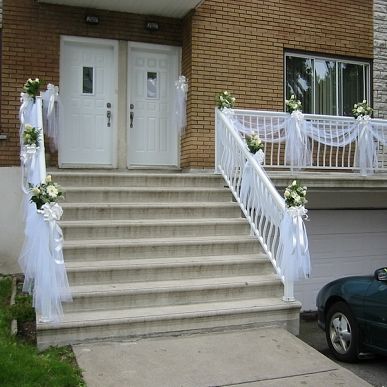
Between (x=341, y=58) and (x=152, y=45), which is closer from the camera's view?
(x=152, y=45)

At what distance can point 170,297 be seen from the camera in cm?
545

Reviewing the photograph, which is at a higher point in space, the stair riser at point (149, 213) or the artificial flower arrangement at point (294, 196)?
the artificial flower arrangement at point (294, 196)

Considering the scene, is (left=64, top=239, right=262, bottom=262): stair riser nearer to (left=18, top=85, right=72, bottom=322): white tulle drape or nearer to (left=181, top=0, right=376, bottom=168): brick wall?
(left=18, top=85, right=72, bottom=322): white tulle drape

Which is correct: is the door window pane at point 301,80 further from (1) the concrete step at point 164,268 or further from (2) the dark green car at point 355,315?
(2) the dark green car at point 355,315

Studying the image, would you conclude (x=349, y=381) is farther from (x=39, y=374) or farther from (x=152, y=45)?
(x=152, y=45)

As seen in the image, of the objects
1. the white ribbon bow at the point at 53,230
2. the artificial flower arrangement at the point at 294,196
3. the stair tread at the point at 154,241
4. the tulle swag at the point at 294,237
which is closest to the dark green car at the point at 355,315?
the tulle swag at the point at 294,237

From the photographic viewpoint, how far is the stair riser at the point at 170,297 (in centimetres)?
517

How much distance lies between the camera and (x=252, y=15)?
9.26 metres

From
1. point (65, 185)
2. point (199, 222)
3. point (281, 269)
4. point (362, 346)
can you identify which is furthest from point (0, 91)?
point (362, 346)

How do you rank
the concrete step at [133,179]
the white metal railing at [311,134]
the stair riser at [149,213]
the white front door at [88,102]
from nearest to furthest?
the stair riser at [149,213]
the concrete step at [133,179]
the white metal railing at [311,134]
the white front door at [88,102]

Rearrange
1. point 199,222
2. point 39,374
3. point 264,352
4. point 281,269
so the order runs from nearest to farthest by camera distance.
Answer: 1. point 39,374
2. point 264,352
3. point 281,269
4. point 199,222

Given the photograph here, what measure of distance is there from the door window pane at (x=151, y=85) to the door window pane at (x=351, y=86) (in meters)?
3.73

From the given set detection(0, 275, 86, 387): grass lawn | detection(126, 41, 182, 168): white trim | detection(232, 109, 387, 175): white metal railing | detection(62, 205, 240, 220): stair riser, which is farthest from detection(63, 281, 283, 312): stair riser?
detection(126, 41, 182, 168): white trim

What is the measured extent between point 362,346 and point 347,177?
3.66 m
